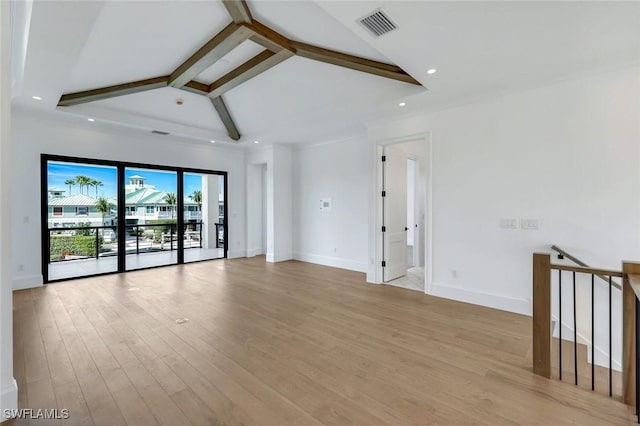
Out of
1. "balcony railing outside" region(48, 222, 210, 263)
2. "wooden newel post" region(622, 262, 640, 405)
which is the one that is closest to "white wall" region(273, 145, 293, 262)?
"balcony railing outside" region(48, 222, 210, 263)

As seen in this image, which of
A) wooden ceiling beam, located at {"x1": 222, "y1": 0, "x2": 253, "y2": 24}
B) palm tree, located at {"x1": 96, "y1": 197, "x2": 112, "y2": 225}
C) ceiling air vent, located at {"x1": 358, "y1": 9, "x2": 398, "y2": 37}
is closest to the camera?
ceiling air vent, located at {"x1": 358, "y1": 9, "x2": 398, "y2": 37}

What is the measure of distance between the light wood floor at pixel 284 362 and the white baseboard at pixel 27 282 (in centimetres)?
58

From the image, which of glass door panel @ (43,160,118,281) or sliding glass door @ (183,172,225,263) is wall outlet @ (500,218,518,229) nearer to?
sliding glass door @ (183,172,225,263)

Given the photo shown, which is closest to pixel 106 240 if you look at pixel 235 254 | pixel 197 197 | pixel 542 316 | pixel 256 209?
pixel 197 197

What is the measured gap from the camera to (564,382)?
2.38m

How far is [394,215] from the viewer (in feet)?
18.2

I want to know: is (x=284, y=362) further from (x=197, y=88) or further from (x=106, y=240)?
(x=106, y=240)

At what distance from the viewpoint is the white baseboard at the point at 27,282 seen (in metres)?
4.94

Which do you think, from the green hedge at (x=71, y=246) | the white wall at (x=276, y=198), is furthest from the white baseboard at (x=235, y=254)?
the green hedge at (x=71, y=246)

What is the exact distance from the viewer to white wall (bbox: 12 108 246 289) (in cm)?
498

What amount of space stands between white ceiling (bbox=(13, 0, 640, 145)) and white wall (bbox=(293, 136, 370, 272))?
1220mm

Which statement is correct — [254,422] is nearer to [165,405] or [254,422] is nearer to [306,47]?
[165,405]

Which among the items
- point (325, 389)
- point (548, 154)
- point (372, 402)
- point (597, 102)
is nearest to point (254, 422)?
point (325, 389)

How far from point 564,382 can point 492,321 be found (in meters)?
1.16
